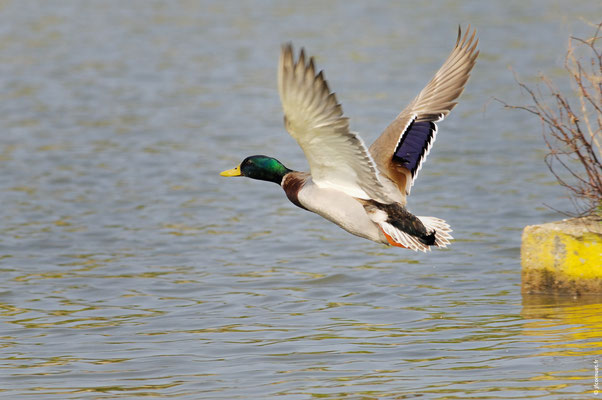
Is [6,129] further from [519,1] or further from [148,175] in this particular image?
[519,1]

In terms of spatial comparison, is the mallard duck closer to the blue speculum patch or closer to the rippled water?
the blue speculum patch

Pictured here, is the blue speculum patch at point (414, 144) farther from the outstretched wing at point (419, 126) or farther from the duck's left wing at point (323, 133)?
the duck's left wing at point (323, 133)

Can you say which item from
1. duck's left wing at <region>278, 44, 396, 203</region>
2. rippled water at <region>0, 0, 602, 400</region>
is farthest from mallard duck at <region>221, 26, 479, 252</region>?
rippled water at <region>0, 0, 602, 400</region>

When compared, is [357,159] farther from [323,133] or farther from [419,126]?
[419,126]

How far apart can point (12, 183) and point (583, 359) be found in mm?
8379

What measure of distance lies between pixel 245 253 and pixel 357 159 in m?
3.60

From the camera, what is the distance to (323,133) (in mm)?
5648

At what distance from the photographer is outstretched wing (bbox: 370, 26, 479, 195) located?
691cm

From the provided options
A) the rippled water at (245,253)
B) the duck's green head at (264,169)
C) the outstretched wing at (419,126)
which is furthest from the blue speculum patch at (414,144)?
the rippled water at (245,253)

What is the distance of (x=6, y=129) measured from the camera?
16.0m

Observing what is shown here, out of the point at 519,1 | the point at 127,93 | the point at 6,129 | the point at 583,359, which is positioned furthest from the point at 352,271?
the point at 519,1

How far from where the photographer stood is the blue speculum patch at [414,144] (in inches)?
273

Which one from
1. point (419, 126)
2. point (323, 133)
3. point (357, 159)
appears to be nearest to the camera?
point (323, 133)

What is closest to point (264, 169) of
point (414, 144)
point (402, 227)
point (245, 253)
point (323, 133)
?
point (414, 144)
